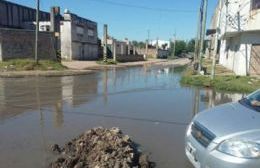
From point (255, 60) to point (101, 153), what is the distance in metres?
18.0

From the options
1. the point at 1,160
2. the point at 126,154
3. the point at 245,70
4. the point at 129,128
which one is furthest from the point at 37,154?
the point at 245,70

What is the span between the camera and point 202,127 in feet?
14.9

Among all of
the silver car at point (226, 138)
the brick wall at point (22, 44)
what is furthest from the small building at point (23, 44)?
the silver car at point (226, 138)

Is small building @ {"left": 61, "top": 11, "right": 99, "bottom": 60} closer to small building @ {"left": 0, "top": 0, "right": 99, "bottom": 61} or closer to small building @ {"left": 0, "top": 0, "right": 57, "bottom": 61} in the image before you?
small building @ {"left": 0, "top": 0, "right": 99, "bottom": 61}

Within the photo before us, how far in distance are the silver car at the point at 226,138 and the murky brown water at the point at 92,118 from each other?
3.49 ft

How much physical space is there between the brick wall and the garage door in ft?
64.5

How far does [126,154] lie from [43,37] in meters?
28.9

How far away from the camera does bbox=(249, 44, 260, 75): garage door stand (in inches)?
806

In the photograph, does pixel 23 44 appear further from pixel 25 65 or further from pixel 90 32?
pixel 90 32

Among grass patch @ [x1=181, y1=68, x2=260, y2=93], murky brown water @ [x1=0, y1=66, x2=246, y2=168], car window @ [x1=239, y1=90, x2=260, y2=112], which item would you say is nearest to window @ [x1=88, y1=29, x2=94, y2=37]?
grass patch @ [x1=181, y1=68, x2=260, y2=93]

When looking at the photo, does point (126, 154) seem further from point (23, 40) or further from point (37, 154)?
point (23, 40)

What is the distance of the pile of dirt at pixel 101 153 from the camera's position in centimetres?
482

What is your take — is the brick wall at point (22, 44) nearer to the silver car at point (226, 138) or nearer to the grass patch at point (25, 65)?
the grass patch at point (25, 65)

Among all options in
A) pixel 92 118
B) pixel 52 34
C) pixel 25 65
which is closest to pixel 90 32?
pixel 52 34
